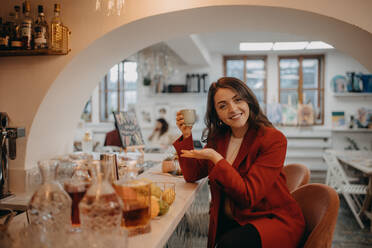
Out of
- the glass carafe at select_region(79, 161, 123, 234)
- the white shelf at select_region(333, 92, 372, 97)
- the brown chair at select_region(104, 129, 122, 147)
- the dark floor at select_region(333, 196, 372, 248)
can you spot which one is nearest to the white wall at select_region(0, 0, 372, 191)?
the glass carafe at select_region(79, 161, 123, 234)

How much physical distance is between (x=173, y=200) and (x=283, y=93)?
20.2 ft

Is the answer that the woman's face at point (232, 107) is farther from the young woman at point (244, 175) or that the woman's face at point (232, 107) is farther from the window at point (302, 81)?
the window at point (302, 81)

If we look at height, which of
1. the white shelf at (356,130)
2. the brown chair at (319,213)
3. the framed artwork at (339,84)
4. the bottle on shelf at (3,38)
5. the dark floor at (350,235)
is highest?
the framed artwork at (339,84)

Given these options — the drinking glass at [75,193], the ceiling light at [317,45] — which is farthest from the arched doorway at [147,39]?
the ceiling light at [317,45]

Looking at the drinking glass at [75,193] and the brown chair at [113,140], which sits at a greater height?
the drinking glass at [75,193]

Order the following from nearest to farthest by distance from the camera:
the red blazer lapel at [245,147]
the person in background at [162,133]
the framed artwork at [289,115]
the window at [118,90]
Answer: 1. the red blazer lapel at [245,147]
2. the person in background at [162,133]
3. the framed artwork at [289,115]
4. the window at [118,90]

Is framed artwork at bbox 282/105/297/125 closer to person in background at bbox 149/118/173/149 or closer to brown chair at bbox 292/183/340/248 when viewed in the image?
person in background at bbox 149/118/173/149

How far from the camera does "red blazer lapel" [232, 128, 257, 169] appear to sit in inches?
66.0

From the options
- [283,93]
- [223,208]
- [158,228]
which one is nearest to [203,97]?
[283,93]

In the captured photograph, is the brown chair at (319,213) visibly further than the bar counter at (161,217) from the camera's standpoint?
Yes

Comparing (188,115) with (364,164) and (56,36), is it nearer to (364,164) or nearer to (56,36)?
(56,36)

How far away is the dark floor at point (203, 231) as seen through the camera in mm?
1838

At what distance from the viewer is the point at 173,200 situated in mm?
1463

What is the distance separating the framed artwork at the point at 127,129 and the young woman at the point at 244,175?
2.50ft
